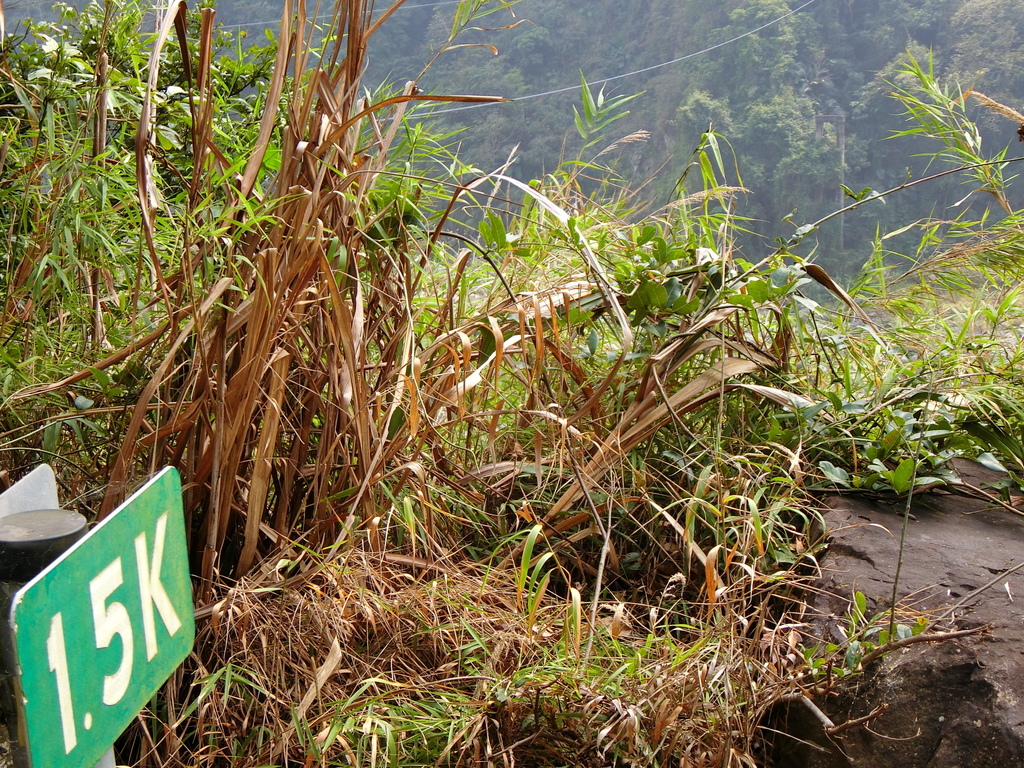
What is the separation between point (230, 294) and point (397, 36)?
9.74 ft

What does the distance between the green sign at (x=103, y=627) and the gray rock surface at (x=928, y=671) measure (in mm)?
824

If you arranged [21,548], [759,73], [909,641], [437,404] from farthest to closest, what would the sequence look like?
[759,73] → [437,404] → [909,641] → [21,548]

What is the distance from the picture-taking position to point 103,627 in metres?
0.60

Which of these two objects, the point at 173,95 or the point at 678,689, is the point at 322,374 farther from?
the point at 173,95

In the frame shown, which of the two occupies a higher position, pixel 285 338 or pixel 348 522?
pixel 285 338

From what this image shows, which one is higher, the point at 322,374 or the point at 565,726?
the point at 322,374

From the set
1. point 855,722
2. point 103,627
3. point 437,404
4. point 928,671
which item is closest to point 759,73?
point 437,404

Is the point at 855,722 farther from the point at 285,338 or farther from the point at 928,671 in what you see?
the point at 285,338

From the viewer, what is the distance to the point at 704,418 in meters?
1.67

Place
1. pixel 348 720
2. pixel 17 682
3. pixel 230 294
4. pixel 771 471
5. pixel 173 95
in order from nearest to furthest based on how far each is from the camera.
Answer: pixel 17 682
pixel 348 720
pixel 230 294
pixel 771 471
pixel 173 95

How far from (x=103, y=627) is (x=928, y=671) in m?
1.02

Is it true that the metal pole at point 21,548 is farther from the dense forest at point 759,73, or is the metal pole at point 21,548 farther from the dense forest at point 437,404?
the dense forest at point 759,73

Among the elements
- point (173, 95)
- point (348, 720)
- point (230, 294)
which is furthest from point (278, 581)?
point (173, 95)

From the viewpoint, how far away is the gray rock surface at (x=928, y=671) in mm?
1063
